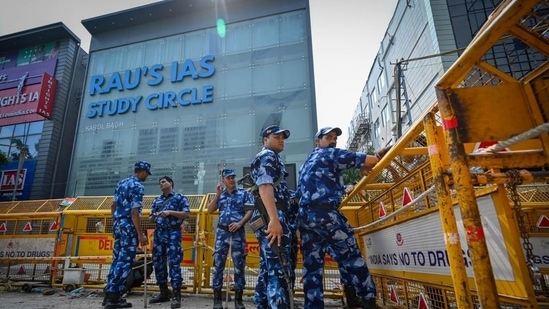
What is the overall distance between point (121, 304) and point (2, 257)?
436 cm

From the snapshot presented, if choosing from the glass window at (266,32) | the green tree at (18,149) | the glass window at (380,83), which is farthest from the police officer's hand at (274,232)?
the green tree at (18,149)

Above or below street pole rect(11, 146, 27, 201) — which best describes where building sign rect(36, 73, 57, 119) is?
above

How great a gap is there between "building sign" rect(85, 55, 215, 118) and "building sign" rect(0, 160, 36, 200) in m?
6.64

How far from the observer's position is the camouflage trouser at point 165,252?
4.04 metres

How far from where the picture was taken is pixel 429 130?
4.65 ft

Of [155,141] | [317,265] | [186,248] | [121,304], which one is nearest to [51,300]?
[121,304]

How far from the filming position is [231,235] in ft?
12.5

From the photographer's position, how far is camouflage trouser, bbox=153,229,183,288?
13.3 ft

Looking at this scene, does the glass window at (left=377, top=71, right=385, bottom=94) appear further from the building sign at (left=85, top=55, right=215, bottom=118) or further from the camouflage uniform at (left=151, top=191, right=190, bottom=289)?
the camouflage uniform at (left=151, top=191, right=190, bottom=289)

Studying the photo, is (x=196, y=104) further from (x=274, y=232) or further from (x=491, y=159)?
(x=491, y=159)

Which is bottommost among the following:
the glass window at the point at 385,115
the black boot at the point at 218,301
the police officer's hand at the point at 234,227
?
→ the black boot at the point at 218,301

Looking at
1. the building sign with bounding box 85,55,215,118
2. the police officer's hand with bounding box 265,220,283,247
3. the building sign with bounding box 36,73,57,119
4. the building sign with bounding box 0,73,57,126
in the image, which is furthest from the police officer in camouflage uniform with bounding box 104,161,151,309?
the building sign with bounding box 0,73,57,126

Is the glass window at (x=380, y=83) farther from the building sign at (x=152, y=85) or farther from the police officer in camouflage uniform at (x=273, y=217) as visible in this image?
the police officer in camouflage uniform at (x=273, y=217)

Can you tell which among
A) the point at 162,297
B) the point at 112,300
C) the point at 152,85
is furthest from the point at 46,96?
the point at 112,300
